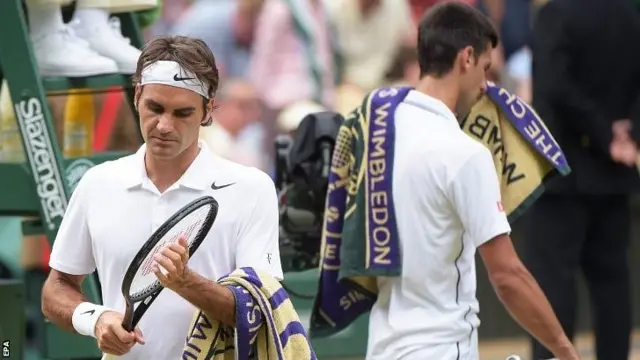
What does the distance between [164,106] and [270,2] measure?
626 cm

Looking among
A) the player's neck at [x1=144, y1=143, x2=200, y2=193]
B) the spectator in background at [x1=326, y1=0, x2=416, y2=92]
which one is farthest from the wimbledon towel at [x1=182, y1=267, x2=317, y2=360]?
the spectator in background at [x1=326, y1=0, x2=416, y2=92]

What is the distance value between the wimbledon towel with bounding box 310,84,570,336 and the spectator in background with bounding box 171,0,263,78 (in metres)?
4.50

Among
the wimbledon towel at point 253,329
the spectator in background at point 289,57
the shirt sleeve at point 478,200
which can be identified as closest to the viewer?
the wimbledon towel at point 253,329

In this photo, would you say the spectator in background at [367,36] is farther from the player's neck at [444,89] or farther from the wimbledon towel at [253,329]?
the wimbledon towel at [253,329]

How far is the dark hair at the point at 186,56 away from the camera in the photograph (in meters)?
4.03

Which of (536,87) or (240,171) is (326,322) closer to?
(240,171)

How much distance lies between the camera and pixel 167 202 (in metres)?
4.07

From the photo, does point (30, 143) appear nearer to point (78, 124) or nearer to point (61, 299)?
point (78, 124)

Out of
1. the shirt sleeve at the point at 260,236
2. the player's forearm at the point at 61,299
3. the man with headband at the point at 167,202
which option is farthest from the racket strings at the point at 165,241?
the player's forearm at the point at 61,299

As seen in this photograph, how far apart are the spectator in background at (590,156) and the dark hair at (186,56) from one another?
3757 millimetres

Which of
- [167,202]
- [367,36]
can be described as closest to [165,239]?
[167,202]

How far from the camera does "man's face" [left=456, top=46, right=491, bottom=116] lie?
5.26m

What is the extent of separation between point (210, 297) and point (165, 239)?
188 millimetres

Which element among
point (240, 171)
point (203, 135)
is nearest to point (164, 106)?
point (240, 171)
